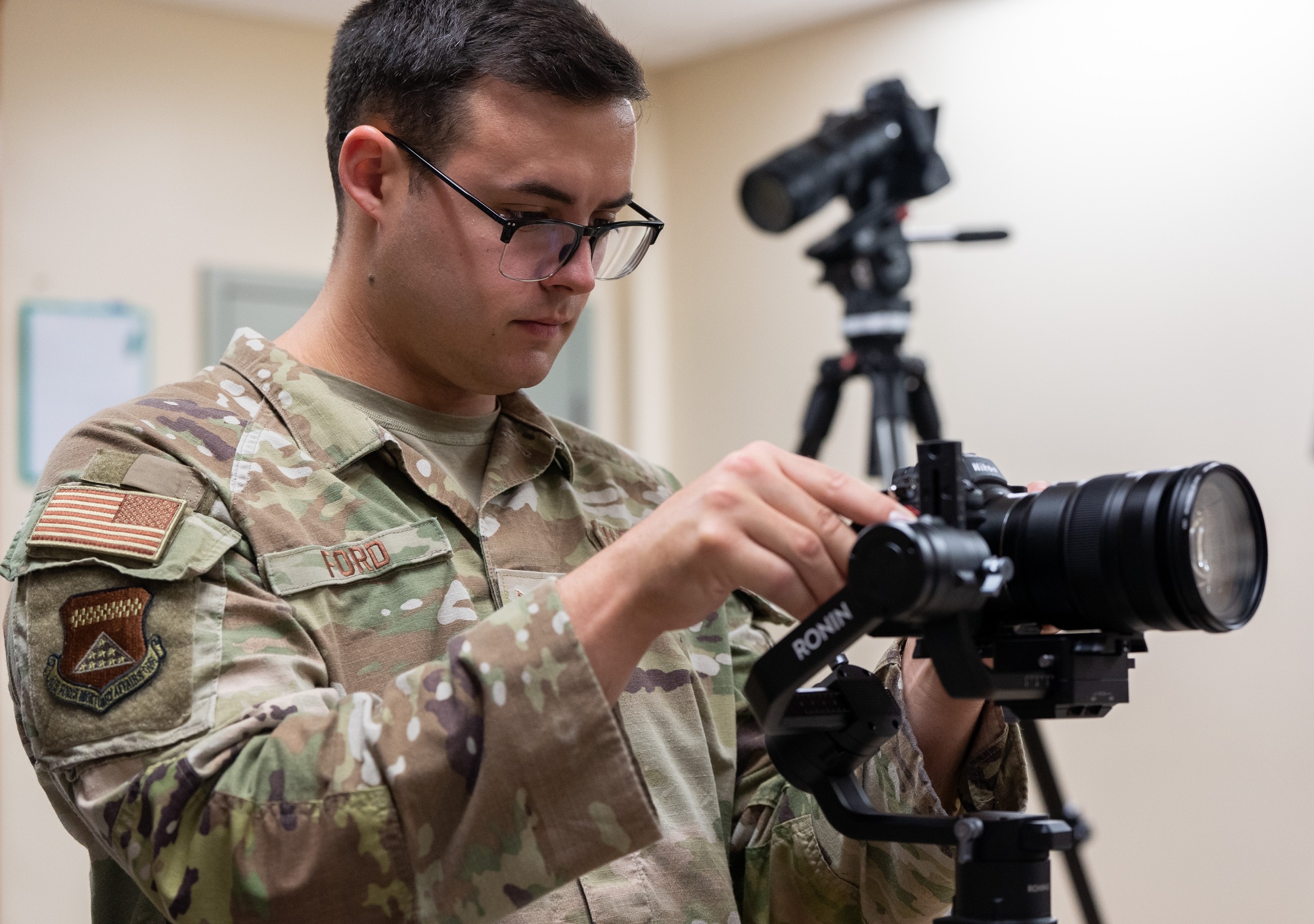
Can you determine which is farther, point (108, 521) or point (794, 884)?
point (794, 884)

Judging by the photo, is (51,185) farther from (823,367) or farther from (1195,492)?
(1195,492)

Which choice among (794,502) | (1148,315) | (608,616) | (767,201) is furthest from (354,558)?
(1148,315)

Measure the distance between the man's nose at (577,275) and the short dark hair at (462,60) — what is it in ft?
0.42

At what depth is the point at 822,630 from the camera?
799mm

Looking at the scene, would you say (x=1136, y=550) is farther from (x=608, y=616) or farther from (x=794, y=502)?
(x=608, y=616)

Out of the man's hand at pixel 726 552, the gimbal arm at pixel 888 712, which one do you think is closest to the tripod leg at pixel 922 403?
the gimbal arm at pixel 888 712

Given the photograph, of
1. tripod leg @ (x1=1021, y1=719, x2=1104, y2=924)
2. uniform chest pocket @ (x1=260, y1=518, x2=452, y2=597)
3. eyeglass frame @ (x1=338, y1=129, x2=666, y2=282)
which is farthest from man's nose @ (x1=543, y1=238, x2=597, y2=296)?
tripod leg @ (x1=1021, y1=719, x2=1104, y2=924)

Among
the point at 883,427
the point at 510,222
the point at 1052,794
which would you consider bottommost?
the point at 1052,794

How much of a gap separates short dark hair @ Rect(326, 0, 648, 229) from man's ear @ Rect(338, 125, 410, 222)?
0.02 meters

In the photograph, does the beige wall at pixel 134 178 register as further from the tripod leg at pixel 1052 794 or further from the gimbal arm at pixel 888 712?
the gimbal arm at pixel 888 712

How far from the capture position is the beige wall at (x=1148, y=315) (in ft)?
8.06

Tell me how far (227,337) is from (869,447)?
153cm

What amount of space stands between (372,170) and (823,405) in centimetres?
131

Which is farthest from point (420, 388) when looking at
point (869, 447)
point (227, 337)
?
point (227, 337)
